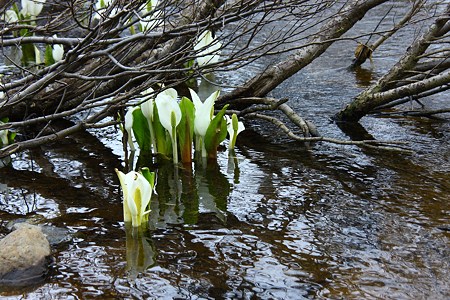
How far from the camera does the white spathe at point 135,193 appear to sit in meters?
3.76

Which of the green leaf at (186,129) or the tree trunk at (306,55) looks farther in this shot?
the tree trunk at (306,55)

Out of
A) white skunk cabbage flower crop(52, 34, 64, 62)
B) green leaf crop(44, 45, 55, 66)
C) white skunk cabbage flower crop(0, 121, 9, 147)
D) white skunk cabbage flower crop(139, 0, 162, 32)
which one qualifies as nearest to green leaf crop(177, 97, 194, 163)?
white skunk cabbage flower crop(139, 0, 162, 32)

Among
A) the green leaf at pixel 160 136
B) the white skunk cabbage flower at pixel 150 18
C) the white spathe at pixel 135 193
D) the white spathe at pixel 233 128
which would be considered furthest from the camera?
the white spathe at pixel 233 128

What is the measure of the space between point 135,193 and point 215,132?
1.32 metres

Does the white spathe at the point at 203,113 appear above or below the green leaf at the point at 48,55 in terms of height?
below

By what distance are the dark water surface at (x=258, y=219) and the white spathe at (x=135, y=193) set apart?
0.39ft

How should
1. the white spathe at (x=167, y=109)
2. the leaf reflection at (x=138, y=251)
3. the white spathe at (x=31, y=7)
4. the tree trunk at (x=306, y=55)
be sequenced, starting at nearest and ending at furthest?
the leaf reflection at (x=138, y=251) → the white spathe at (x=167, y=109) → the tree trunk at (x=306, y=55) → the white spathe at (x=31, y=7)

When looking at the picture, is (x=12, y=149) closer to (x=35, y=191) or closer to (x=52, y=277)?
(x=35, y=191)

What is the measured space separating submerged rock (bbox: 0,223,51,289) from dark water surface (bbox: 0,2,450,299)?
0.09m

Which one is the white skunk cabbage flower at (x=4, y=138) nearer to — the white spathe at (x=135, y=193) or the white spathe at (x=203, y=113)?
the white spathe at (x=203, y=113)

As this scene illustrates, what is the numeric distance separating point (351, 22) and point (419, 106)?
4.08 feet

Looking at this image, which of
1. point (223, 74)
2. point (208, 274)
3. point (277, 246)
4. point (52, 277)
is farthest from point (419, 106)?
point (52, 277)

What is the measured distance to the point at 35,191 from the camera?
460 cm

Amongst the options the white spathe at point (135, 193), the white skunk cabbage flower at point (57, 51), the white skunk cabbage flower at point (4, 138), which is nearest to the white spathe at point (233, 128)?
the white spathe at point (135, 193)
